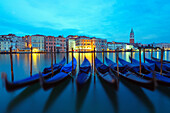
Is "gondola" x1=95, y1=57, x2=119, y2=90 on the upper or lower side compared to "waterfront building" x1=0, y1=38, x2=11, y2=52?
lower

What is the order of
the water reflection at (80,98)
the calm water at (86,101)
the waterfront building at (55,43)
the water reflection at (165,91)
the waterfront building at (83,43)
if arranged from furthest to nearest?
the waterfront building at (83,43) < the waterfront building at (55,43) < the water reflection at (165,91) < the water reflection at (80,98) < the calm water at (86,101)

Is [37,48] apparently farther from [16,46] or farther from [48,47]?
[16,46]

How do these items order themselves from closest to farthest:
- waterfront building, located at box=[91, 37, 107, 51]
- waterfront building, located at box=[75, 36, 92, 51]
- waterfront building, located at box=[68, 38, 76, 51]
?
waterfront building, located at box=[75, 36, 92, 51]
waterfront building, located at box=[91, 37, 107, 51]
waterfront building, located at box=[68, 38, 76, 51]

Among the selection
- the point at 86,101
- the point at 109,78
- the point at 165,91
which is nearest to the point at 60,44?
the point at 109,78

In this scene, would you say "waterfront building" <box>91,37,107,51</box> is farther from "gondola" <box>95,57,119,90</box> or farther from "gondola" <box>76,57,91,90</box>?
"gondola" <box>76,57,91,90</box>

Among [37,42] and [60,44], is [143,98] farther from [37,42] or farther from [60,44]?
[60,44]

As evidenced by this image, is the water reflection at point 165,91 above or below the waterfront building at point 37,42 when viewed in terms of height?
below

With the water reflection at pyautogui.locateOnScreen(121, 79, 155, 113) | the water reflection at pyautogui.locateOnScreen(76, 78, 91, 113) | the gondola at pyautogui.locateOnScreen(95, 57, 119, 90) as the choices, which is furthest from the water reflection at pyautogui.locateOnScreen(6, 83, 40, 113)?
the water reflection at pyautogui.locateOnScreen(121, 79, 155, 113)

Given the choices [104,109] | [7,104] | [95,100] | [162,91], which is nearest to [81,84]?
[95,100]

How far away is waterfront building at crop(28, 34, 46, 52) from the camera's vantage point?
31.6 metres

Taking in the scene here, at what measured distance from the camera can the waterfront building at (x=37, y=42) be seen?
104ft

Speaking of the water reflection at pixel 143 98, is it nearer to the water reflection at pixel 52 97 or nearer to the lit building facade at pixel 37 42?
the water reflection at pixel 52 97

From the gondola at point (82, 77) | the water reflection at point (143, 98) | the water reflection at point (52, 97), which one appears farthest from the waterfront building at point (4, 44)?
the water reflection at point (143, 98)

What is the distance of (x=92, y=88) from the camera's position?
12.9 feet
